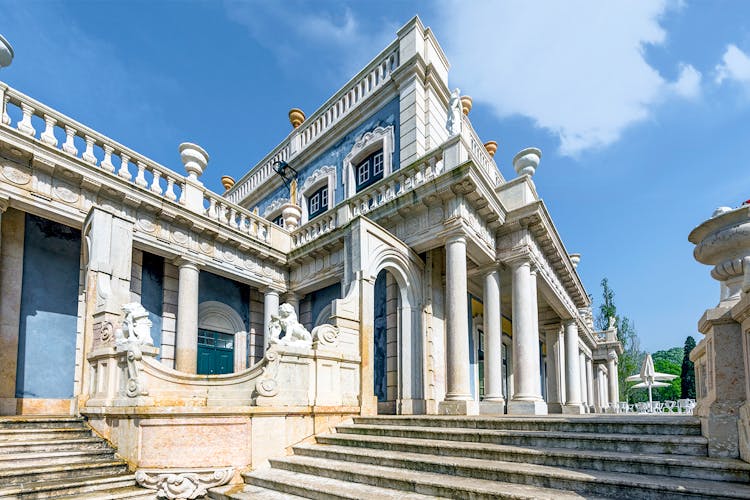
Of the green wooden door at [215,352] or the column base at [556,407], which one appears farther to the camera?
the column base at [556,407]

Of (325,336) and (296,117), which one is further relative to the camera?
(296,117)

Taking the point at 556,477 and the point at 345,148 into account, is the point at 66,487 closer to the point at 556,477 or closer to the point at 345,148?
the point at 556,477

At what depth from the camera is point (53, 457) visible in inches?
238

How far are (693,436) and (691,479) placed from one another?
2.59 feet

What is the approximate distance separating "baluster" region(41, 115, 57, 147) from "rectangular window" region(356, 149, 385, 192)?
7748mm

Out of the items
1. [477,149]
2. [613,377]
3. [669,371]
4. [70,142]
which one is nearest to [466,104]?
[477,149]

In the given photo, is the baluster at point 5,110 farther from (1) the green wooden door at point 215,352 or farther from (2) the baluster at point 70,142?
(1) the green wooden door at point 215,352

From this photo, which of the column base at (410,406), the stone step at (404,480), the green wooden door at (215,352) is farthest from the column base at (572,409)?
the stone step at (404,480)

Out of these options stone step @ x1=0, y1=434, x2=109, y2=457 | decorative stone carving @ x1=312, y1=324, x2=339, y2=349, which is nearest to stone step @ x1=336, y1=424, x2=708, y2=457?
decorative stone carving @ x1=312, y1=324, x2=339, y2=349

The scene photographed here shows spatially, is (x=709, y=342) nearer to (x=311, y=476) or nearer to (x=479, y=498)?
(x=479, y=498)

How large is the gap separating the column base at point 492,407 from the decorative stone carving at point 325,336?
3.51 metres

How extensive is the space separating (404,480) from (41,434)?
17.7ft

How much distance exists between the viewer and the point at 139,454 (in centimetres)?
611

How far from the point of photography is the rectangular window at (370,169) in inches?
526
